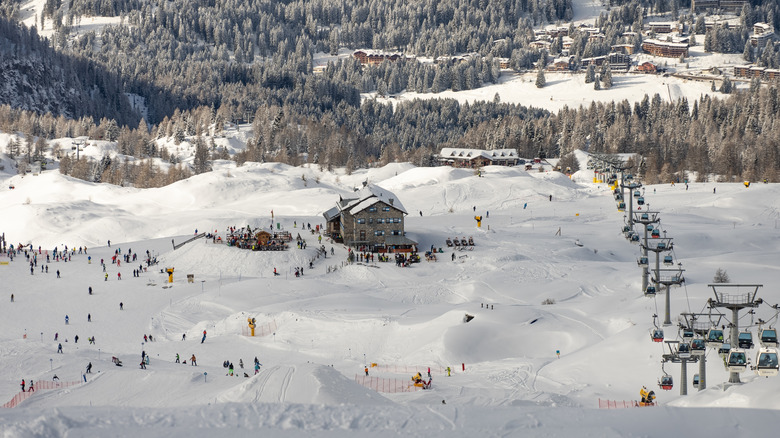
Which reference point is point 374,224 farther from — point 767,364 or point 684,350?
point 767,364

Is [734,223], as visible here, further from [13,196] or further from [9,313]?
[13,196]

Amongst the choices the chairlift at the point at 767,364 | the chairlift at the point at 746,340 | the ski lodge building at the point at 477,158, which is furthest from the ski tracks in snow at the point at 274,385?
the ski lodge building at the point at 477,158

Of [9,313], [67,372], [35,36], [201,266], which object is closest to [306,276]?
[201,266]

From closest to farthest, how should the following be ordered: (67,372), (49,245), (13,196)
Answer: (67,372), (49,245), (13,196)

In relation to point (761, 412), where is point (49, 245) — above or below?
below

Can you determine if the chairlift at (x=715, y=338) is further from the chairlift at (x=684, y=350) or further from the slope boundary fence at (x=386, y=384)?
the slope boundary fence at (x=386, y=384)

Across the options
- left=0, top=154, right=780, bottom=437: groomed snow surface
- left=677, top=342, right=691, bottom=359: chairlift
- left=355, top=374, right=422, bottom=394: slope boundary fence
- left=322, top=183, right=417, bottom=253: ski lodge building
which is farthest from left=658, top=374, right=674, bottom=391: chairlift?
left=322, top=183, right=417, bottom=253: ski lodge building

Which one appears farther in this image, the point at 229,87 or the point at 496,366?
the point at 229,87
